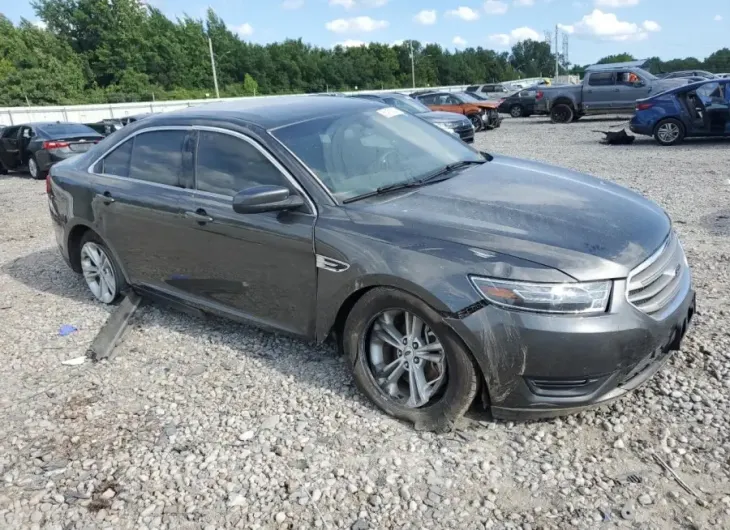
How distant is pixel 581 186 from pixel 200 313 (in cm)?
270

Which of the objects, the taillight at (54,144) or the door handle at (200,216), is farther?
the taillight at (54,144)

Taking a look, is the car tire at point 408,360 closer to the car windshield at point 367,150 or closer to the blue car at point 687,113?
the car windshield at point 367,150

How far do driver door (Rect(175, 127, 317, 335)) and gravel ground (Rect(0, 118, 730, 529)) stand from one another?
457 millimetres

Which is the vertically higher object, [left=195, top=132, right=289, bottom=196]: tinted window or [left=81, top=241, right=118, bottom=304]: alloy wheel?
[left=195, top=132, right=289, bottom=196]: tinted window

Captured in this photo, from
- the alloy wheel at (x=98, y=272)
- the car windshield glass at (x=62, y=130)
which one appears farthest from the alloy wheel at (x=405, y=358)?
the car windshield glass at (x=62, y=130)

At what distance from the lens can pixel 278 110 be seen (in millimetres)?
4113

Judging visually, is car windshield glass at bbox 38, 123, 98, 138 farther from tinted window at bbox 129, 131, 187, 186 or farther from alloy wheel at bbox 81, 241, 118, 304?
tinted window at bbox 129, 131, 187, 186

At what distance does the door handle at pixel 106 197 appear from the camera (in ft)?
15.4

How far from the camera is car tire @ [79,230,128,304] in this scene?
5.04 metres

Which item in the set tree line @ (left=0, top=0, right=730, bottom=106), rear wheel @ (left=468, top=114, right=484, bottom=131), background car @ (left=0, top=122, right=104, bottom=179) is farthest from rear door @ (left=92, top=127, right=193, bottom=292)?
tree line @ (left=0, top=0, right=730, bottom=106)

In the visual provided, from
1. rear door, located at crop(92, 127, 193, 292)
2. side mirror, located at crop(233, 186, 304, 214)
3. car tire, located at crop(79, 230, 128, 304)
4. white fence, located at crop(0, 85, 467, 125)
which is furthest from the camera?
white fence, located at crop(0, 85, 467, 125)

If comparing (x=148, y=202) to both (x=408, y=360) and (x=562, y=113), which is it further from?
(x=562, y=113)

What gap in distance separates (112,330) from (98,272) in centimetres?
101

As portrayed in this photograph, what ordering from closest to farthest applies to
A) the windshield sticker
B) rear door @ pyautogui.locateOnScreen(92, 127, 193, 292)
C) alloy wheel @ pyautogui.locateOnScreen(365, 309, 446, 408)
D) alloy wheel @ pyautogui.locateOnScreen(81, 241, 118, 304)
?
alloy wheel @ pyautogui.locateOnScreen(365, 309, 446, 408) < rear door @ pyautogui.locateOnScreen(92, 127, 193, 292) < the windshield sticker < alloy wheel @ pyautogui.locateOnScreen(81, 241, 118, 304)
